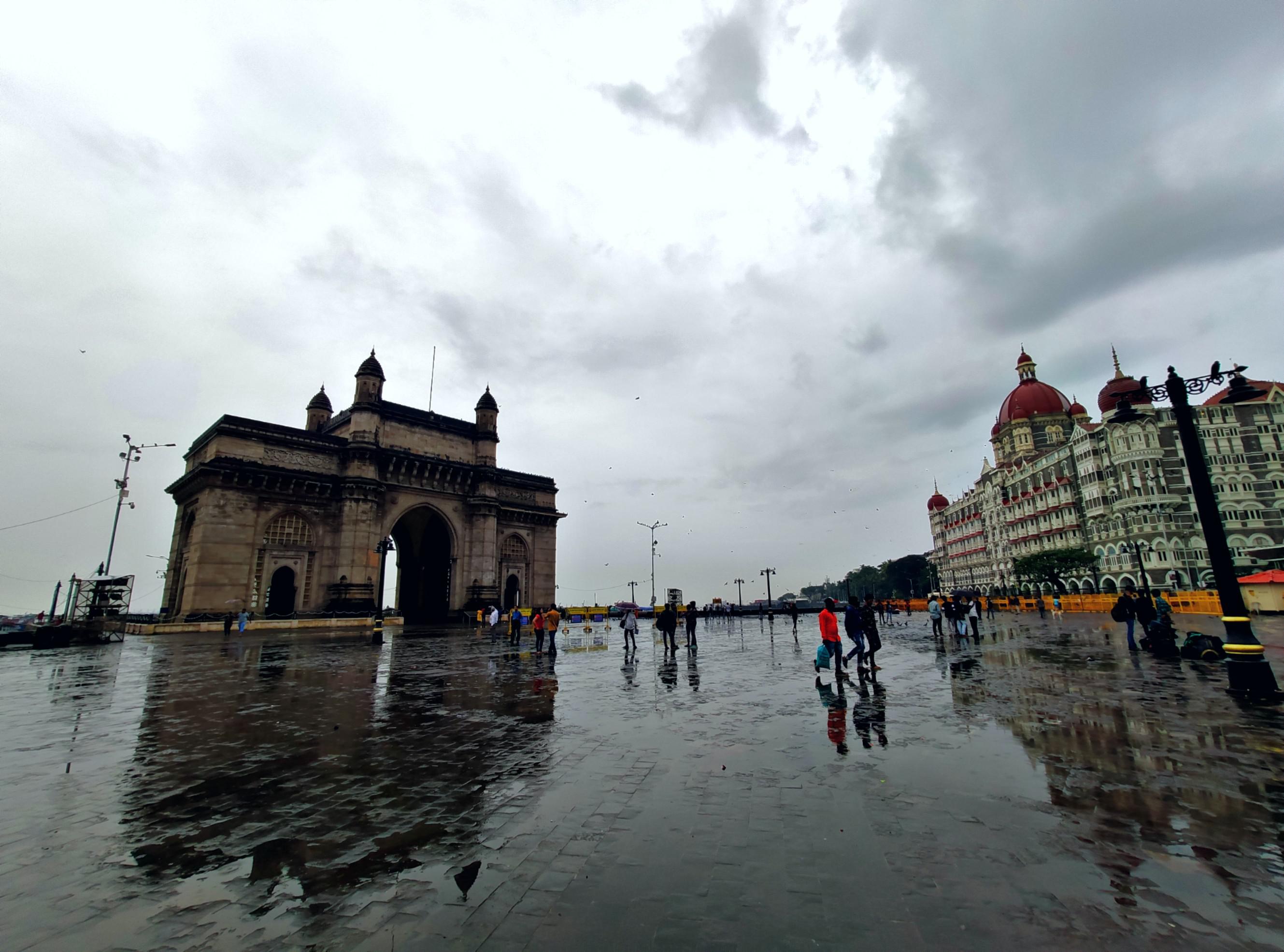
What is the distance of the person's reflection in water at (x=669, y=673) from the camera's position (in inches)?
466

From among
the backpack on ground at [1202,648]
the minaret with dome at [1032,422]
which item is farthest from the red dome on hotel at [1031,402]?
the backpack on ground at [1202,648]

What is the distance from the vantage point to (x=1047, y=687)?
A: 32.6ft

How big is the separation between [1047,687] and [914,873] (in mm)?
8592

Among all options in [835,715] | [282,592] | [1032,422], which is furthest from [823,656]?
[1032,422]

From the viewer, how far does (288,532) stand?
40.0 metres

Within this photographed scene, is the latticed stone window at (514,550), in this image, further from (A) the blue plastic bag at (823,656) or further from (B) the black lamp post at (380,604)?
(A) the blue plastic bag at (823,656)

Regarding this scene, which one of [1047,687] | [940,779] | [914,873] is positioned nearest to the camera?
[914,873]

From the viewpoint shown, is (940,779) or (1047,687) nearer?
(940,779)

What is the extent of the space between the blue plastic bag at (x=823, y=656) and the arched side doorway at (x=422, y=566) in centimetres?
4374

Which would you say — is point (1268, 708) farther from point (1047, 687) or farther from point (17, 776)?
point (17, 776)

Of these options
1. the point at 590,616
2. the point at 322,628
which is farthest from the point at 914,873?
the point at 590,616

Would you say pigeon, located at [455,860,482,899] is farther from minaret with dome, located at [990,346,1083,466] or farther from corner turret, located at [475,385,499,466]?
minaret with dome, located at [990,346,1083,466]

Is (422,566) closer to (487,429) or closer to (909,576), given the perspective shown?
(487,429)

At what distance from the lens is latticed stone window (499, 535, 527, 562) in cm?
5366
